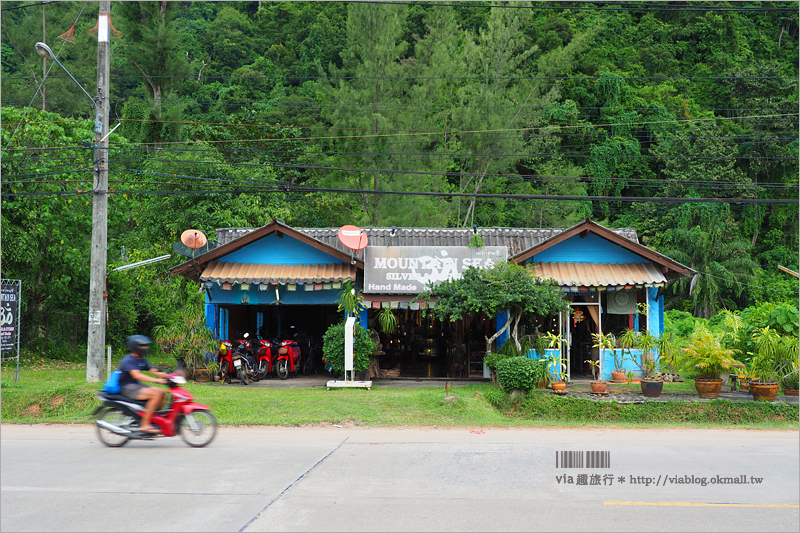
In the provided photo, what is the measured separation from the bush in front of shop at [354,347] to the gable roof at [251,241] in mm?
1993

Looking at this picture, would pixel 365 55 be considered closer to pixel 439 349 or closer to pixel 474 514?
pixel 439 349

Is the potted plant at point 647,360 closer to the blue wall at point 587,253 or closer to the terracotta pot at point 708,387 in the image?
the terracotta pot at point 708,387

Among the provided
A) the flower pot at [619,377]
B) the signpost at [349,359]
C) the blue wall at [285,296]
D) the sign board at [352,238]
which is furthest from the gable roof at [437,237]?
the flower pot at [619,377]

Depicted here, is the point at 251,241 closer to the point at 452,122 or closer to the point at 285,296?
the point at 285,296

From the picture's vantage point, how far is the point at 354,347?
17.1m

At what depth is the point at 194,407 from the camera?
10055 millimetres

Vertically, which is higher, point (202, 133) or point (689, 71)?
point (689, 71)

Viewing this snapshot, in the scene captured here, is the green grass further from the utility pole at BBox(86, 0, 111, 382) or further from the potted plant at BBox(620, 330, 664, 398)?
the utility pole at BBox(86, 0, 111, 382)

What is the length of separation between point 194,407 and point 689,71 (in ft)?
157

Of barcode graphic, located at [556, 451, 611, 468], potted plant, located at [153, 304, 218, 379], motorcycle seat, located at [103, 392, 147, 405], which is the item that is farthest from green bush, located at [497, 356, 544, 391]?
potted plant, located at [153, 304, 218, 379]

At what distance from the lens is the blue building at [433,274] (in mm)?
17812

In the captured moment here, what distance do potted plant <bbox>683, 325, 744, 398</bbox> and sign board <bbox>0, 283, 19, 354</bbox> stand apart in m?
16.1

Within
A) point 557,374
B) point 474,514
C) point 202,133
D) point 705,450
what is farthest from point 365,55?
point 474,514

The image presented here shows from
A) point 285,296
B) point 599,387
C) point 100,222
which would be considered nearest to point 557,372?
point 599,387
